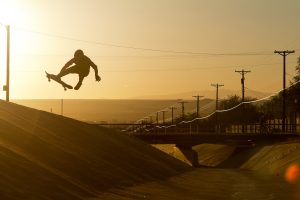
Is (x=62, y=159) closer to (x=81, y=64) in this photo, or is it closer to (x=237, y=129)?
(x=81, y=64)

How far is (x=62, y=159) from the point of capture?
32094 millimetres

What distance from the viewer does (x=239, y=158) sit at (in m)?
88.8

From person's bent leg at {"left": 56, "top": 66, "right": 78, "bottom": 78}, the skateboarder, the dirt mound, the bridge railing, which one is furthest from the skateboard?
the bridge railing

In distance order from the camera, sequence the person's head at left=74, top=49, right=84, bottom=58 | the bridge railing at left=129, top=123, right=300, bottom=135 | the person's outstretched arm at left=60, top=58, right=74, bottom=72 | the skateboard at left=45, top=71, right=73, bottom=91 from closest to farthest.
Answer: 1. the person's head at left=74, top=49, right=84, bottom=58
2. the person's outstretched arm at left=60, top=58, right=74, bottom=72
3. the skateboard at left=45, top=71, right=73, bottom=91
4. the bridge railing at left=129, top=123, right=300, bottom=135

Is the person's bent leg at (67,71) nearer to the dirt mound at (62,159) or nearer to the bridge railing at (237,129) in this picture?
the dirt mound at (62,159)

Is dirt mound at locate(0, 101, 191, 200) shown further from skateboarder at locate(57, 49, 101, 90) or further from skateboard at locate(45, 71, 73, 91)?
skateboarder at locate(57, 49, 101, 90)

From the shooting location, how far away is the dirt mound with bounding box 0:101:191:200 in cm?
2405

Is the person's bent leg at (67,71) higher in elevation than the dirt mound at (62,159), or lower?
higher

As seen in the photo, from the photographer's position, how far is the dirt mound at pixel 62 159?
24.0m

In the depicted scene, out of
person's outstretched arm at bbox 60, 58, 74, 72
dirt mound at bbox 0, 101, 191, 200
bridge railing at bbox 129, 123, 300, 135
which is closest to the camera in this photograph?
person's outstretched arm at bbox 60, 58, 74, 72

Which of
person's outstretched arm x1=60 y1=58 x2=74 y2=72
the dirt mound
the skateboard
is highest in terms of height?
person's outstretched arm x1=60 y1=58 x2=74 y2=72

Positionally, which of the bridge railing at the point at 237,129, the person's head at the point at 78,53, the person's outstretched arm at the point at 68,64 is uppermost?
the person's head at the point at 78,53

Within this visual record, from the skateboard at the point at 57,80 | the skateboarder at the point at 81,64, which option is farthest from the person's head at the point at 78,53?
the skateboard at the point at 57,80

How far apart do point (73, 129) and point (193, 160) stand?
4673 centimetres
